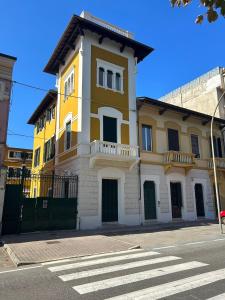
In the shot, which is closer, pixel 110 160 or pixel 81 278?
pixel 81 278

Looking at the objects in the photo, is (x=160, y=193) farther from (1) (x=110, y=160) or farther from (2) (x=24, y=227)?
(2) (x=24, y=227)

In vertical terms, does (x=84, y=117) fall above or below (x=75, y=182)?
above

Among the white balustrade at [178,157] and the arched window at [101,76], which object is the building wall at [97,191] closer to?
the white balustrade at [178,157]

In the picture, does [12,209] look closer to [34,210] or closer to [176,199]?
[34,210]

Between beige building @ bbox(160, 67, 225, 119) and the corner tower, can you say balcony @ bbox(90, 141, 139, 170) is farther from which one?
beige building @ bbox(160, 67, 225, 119)

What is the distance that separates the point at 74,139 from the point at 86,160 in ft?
7.09

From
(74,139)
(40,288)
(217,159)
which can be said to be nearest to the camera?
(40,288)

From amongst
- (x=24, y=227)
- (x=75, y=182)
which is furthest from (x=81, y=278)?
(x=75, y=182)

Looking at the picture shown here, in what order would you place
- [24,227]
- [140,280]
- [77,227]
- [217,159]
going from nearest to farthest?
1. [140,280]
2. [24,227]
3. [77,227]
4. [217,159]

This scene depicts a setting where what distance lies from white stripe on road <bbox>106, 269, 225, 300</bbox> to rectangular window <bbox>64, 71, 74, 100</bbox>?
15.9m

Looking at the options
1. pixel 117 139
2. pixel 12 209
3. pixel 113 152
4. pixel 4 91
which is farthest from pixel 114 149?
pixel 4 91

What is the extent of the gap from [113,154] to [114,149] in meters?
0.50

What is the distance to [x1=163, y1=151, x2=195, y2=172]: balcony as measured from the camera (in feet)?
65.8

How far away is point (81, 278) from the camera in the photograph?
20.1 ft
